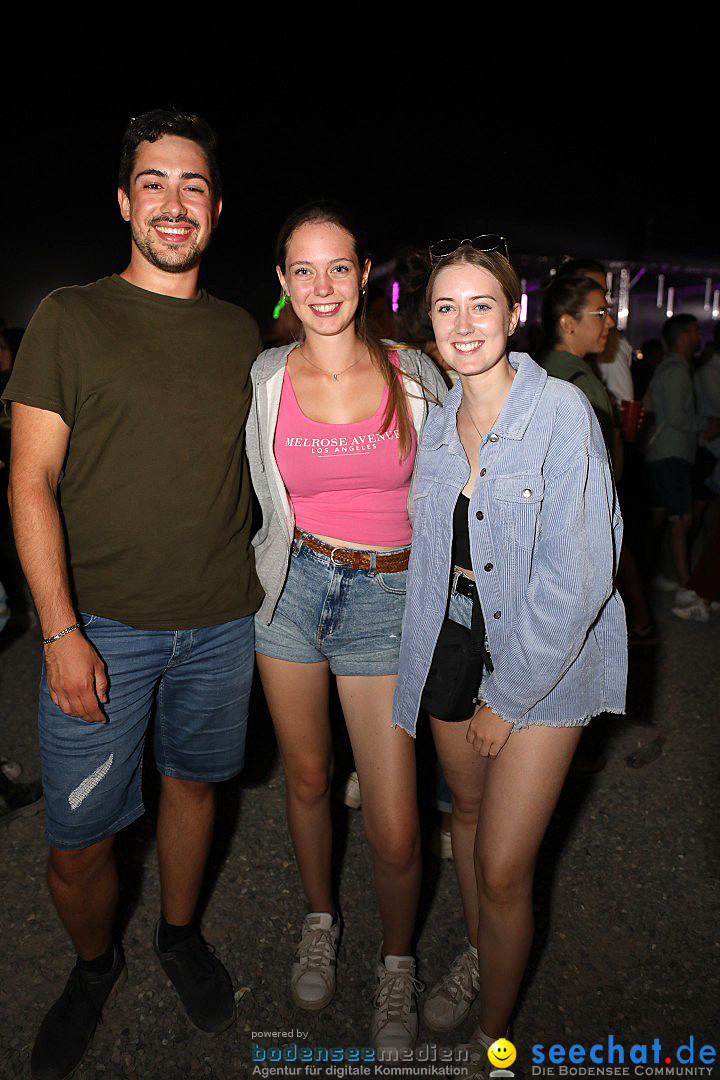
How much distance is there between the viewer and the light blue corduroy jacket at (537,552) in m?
1.58

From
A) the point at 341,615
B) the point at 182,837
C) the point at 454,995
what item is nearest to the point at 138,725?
the point at 182,837

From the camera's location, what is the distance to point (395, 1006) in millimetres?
2027

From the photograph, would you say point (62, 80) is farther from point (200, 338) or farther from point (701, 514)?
point (701, 514)

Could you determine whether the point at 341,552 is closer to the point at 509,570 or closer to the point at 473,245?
the point at 509,570

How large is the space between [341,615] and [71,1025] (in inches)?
57.2

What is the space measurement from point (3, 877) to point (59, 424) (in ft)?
6.62

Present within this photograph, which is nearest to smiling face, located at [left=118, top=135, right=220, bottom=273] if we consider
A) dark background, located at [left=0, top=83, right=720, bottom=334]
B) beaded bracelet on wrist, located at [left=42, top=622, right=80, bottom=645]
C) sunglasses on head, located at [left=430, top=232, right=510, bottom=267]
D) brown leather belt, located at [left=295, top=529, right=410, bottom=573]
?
sunglasses on head, located at [left=430, top=232, right=510, bottom=267]

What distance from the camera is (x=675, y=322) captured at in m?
6.26

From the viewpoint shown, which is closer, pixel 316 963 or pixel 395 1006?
pixel 395 1006

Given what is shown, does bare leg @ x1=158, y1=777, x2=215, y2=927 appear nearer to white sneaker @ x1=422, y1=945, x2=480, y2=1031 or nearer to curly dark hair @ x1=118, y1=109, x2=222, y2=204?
white sneaker @ x1=422, y1=945, x2=480, y2=1031

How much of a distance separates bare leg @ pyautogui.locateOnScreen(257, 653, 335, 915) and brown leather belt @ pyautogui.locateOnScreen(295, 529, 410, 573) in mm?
341

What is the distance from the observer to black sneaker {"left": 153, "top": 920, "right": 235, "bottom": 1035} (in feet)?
6.75

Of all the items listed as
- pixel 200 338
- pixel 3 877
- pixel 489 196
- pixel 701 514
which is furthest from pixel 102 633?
pixel 489 196

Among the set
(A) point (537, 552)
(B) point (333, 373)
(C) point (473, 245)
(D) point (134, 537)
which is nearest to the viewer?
(A) point (537, 552)
